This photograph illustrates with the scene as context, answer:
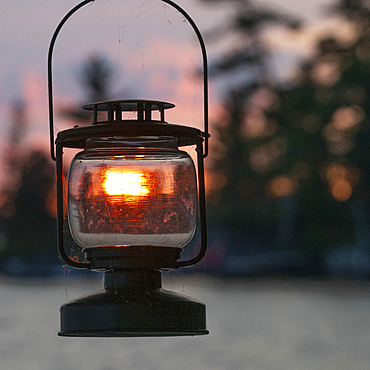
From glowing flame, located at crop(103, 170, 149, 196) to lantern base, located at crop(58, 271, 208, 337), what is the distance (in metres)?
0.16

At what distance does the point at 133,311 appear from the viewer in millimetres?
1595

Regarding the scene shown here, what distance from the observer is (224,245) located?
45.7 metres

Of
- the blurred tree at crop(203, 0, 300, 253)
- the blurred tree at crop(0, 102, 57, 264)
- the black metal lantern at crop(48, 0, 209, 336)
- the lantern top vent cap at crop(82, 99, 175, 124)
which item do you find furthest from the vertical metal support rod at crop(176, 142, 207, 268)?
the blurred tree at crop(0, 102, 57, 264)

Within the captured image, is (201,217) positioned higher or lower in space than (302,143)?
higher

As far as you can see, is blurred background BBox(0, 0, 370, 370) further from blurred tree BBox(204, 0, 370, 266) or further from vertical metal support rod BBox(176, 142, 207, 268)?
vertical metal support rod BBox(176, 142, 207, 268)

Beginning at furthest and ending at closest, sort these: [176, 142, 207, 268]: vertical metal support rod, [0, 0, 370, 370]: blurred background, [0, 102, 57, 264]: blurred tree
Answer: [0, 102, 57, 264]: blurred tree → [0, 0, 370, 370]: blurred background → [176, 142, 207, 268]: vertical metal support rod

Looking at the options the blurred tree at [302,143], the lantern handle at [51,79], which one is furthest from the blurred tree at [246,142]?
the lantern handle at [51,79]

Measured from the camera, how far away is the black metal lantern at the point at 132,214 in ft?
5.24

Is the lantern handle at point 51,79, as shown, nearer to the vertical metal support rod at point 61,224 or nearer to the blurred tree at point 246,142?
the vertical metal support rod at point 61,224

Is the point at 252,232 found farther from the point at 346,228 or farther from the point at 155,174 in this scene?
the point at 155,174

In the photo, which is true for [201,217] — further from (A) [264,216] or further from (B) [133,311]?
(A) [264,216]

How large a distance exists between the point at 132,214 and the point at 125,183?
0.06m

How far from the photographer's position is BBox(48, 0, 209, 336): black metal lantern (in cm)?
160

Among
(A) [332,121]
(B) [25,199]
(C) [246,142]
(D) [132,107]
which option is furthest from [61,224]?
Result: (B) [25,199]
